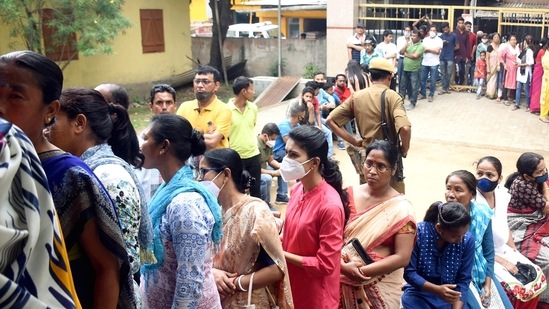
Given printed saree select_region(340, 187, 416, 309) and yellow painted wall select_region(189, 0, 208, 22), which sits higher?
yellow painted wall select_region(189, 0, 208, 22)

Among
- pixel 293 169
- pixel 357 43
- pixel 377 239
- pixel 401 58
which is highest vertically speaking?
pixel 357 43

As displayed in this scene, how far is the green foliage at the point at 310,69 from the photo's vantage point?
1717 centimetres

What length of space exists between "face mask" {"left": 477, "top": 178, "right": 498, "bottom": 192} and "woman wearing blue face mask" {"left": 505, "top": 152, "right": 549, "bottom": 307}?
0.45 metres

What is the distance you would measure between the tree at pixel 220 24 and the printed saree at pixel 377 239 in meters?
16.0

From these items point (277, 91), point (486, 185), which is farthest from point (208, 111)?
point (277, 91)

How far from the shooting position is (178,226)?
2377mm

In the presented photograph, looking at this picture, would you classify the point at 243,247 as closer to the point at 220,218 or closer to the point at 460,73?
the point at 220,218

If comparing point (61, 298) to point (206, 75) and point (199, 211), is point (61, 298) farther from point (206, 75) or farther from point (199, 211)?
point (206, 75)

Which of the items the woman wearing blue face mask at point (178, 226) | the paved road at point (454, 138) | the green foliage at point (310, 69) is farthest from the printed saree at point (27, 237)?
the green foliage at point (310, 69)

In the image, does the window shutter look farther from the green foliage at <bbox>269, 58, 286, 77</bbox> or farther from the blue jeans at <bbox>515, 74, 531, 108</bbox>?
the blue jeans at <bbox>515, 74, 531, 108</bbox>

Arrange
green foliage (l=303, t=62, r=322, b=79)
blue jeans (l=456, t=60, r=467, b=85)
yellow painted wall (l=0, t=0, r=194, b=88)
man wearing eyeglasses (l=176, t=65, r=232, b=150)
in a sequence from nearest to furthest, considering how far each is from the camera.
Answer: man wearing eyeglasses (l=176, t=65, r=232, b=150) → blue jeans (l=456, t=60, r=467, b=85) → yellow painted wall (l=0, t=0, r=194, b=88) → green foliage (l=303, t=62, r=322, b=79)

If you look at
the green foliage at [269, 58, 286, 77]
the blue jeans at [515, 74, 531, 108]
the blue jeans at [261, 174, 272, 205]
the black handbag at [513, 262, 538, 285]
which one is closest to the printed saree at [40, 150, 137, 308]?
the black handbag at [513, 262, 538, 285]

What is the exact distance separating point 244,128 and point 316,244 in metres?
3.00

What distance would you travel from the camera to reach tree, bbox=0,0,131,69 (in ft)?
41.2
